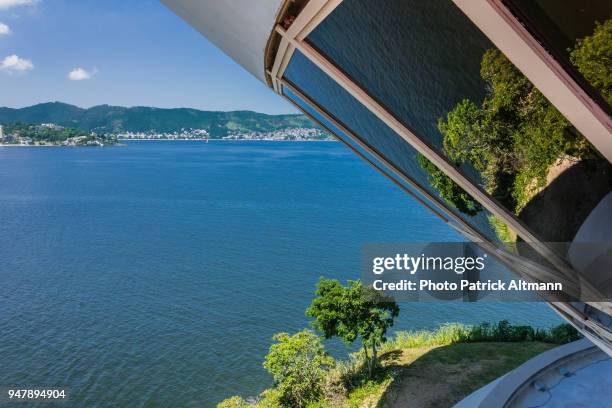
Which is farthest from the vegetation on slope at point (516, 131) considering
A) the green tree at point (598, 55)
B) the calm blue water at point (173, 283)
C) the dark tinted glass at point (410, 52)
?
the calm blue water at point (173, 283)

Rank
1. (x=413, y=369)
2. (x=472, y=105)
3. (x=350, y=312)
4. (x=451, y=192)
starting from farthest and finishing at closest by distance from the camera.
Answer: (x=413, y=369) → (x=350, y=312) → (x=451, y=192) → (x=472, y=105)

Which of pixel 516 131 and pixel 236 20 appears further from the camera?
pixel 516 131

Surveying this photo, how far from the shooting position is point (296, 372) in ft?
46.3

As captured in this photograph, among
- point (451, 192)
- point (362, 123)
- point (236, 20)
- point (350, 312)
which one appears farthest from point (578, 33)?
point (350, 312)

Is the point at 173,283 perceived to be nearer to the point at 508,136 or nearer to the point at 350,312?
the point at 350,312

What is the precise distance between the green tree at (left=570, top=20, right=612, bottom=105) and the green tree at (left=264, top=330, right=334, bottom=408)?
12.9m

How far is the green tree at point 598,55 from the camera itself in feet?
7.43

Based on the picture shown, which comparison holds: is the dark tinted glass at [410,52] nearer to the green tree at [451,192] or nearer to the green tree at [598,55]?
the green tree at [598,55]

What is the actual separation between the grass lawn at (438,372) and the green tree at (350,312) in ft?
4.16

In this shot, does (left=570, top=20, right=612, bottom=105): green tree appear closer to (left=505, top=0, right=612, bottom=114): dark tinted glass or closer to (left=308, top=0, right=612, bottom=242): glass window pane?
(left=505, top=0, right=612, bottom=114): dark tinted glass

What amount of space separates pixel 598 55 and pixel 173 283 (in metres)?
27.7

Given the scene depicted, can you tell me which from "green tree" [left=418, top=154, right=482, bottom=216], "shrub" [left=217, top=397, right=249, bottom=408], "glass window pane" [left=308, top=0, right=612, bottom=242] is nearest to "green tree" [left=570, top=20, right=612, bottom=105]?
"glass window pane" [left=308, top=0, right=612, bottom=242]

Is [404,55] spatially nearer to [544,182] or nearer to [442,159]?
[442,159]

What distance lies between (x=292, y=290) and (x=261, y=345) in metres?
6.31
